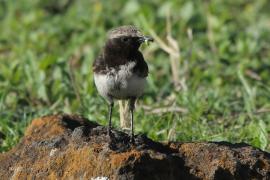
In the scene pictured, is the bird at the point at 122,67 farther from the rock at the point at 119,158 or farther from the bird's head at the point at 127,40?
the rock at the point at 119,158

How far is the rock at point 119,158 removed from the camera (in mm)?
4742

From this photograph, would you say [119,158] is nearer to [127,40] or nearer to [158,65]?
[127,40]

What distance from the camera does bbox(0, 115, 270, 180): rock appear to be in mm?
4742

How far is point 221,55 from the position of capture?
9.75 m

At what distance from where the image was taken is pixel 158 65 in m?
9.68

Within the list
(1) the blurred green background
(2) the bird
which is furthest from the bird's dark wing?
(1) the blurred green background

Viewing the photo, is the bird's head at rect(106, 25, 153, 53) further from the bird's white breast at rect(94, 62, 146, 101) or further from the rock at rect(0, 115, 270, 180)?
the rock at rect(0, 115, 270, 180)

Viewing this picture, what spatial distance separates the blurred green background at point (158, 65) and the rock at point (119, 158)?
1.21m

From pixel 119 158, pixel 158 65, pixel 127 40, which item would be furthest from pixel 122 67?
pixel 158 65

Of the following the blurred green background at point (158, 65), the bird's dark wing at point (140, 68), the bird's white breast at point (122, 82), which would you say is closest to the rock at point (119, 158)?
the bird's white breast at point (122, 82)

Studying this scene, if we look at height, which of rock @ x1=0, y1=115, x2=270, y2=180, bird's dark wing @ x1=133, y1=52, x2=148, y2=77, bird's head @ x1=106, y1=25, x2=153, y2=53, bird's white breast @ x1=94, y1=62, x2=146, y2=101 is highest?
bird's head @ x1=106, y1=25, x2=153, y2=53

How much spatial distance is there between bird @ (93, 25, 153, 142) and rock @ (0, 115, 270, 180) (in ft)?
1.13

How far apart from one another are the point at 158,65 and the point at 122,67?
428 cm

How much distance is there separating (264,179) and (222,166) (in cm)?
35
